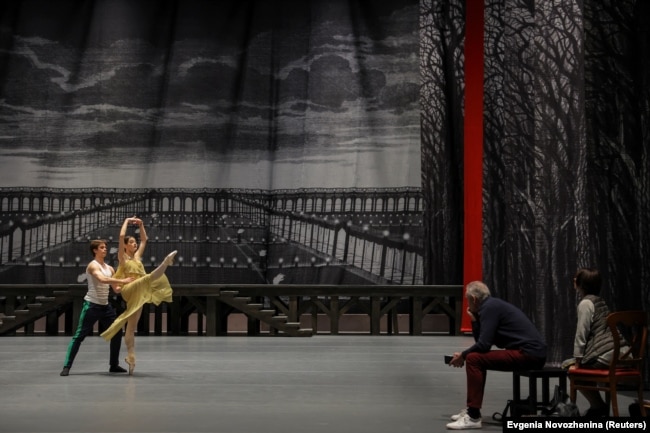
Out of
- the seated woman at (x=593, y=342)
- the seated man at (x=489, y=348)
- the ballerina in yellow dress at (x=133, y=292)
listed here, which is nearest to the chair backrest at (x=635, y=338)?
the seated woman at (x=593, y=342)

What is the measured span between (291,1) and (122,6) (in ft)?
12.6

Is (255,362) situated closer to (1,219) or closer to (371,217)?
(371,217)

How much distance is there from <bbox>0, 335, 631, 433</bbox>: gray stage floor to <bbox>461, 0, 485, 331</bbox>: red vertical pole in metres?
2.96

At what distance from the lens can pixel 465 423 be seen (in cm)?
773

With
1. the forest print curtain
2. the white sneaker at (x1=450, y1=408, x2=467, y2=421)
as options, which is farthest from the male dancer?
the forest print curtain

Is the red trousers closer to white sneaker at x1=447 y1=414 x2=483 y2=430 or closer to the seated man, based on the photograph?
the seated man

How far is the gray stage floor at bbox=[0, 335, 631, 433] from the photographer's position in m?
8.05

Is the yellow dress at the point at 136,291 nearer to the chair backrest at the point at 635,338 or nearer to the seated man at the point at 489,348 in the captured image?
the seated man at the point at 489,348

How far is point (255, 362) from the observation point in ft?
44.6

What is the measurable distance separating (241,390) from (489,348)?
134 inches

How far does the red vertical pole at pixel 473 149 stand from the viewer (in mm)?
18766

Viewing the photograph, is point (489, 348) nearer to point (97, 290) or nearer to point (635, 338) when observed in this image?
point (635, 338)

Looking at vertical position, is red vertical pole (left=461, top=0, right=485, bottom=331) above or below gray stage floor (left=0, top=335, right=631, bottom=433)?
above

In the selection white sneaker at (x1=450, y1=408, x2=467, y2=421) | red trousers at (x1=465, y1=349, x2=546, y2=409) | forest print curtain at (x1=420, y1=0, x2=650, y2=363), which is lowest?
white sneaker at (x1=450, y1=408, x2=467, y2=421)
